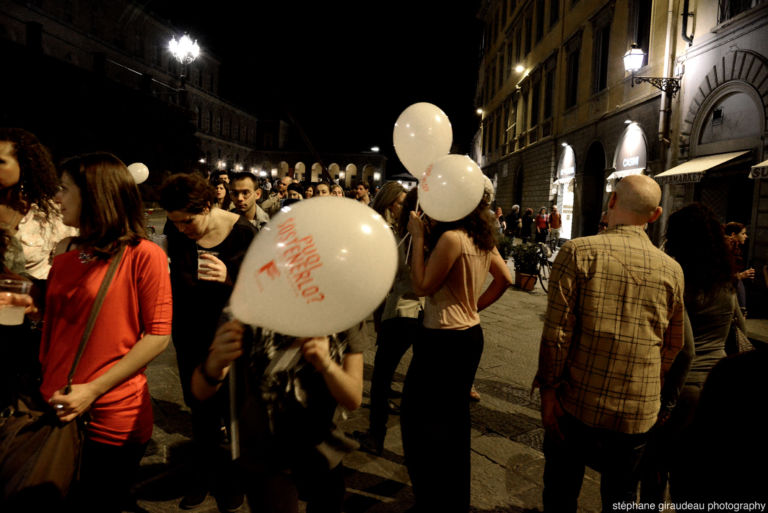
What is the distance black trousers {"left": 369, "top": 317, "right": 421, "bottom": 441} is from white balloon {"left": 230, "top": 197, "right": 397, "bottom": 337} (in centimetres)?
163

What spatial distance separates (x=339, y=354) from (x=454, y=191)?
1292mm

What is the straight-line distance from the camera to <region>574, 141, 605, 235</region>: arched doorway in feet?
50.9

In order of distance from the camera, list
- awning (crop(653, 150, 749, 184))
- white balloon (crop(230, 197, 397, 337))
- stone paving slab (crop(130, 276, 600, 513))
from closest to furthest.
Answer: white balloon (crop(230, 197, 397, 337))
stone paving slab (crop(130, 276, 600, 513))
awning (crop(653, 150, 749, 184))

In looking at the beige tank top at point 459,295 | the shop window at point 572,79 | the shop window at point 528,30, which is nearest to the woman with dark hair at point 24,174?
the beige tank top at point 459,295

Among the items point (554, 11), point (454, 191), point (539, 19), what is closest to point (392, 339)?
point (454, 191)

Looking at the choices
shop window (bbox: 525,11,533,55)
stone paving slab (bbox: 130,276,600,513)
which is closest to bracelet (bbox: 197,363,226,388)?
stone paving slab (bbox: 130,276,600,513)

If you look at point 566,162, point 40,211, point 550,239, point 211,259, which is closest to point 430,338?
point 211,259

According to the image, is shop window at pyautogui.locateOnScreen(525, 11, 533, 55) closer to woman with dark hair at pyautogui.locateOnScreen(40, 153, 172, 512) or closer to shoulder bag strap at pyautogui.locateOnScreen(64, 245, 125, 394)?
woman with dark hair at pyautogui.locateOnScreen(40, 153, 172, 512)

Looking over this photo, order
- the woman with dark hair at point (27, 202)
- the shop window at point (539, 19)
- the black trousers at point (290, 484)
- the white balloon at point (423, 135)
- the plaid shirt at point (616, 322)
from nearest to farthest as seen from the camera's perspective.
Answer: the black trousers at point (290, 484)
the plaid shirt at point (616, 322)
the woman with dark hair at point (27, 202)
the white balloon at point (423, 135)
the shop window at point (539, 19)

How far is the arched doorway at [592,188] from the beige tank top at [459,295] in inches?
582

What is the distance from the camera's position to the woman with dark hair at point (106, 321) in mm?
1463

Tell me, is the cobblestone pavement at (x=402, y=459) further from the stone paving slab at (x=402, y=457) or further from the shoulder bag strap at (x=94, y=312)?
the shoulder bag strap at (x=94, y=312)

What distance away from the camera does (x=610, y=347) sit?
1782mm

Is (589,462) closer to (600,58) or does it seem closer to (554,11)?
(600,58)
